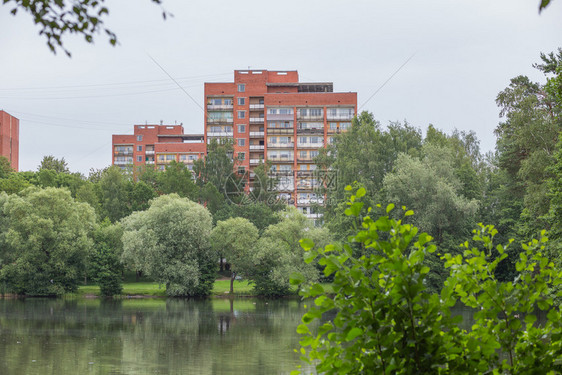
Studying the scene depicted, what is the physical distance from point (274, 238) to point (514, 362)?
55.4 m

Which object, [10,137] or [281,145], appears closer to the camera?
[281,145]

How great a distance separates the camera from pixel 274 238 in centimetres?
6031

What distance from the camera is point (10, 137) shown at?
10838 cm

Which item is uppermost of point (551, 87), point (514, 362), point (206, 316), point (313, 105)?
point (313, 105)

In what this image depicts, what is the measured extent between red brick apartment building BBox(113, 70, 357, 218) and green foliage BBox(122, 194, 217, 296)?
35797mm

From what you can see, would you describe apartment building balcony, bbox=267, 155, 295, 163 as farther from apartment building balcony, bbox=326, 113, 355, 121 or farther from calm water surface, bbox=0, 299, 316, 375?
calm water surface, bbox=0, 299, 316, 375

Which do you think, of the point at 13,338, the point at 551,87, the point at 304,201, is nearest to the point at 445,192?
the point at 551,87

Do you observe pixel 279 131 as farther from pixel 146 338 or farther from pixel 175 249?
pixel 146 338

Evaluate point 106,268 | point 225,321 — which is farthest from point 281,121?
point 225,321

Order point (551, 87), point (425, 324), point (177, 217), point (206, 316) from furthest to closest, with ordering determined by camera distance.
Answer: point (177, 217), point (206, 316), point (551, 87), point (425, 324)

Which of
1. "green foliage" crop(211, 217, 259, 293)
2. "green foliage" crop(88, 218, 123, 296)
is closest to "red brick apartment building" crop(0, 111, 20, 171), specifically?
"green foliage" crop(88, 218, 123, 296)

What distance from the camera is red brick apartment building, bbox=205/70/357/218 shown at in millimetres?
99625

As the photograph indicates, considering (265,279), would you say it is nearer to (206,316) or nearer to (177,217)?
(177,217)

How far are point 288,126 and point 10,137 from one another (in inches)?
1770
